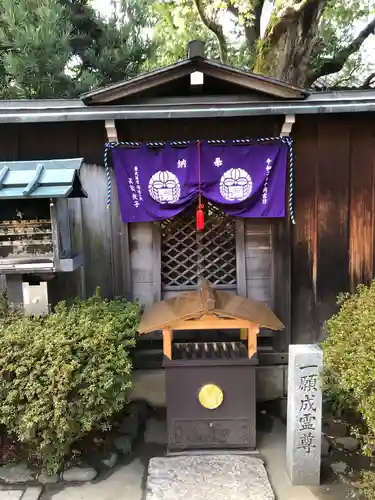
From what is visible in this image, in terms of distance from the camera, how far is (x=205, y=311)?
4953 millimetres

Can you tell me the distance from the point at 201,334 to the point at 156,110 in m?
3.47

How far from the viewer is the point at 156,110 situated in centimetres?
554

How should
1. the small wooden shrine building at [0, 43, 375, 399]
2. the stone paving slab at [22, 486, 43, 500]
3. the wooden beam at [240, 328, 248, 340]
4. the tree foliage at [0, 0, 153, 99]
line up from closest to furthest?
1. the stone paving slab at [22, 486, 43, 500]
2. the small wooden shrine building at [0, 43, 375, 399]
3. the wooden beam at [240, 328, 248, 340]
4. the tree foliage at [0, 0, 153, 99]

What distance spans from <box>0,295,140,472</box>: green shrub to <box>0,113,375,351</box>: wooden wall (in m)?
1.53

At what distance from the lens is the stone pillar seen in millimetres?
4633

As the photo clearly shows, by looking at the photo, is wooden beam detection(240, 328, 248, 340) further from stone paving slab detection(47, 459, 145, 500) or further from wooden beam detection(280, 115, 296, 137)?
wooden beam detection(280, 115, 296, 137)

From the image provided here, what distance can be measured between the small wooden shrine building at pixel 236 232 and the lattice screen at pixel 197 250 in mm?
16

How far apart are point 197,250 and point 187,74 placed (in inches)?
101

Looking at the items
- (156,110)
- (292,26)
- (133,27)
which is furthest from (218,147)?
(133,27)

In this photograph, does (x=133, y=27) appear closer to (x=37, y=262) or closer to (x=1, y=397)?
(x=37, y=262)

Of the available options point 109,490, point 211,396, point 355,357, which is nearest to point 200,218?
point 211,396

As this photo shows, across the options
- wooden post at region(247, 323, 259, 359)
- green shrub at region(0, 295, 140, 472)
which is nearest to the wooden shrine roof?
wooden post at region(247, 323, 259, 359)

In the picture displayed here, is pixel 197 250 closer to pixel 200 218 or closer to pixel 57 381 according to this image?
pixel 200 218

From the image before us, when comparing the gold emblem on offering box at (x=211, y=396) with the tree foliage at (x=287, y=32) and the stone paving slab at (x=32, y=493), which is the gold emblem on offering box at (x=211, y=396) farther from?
the tree foliage at (x=287, y=32)
